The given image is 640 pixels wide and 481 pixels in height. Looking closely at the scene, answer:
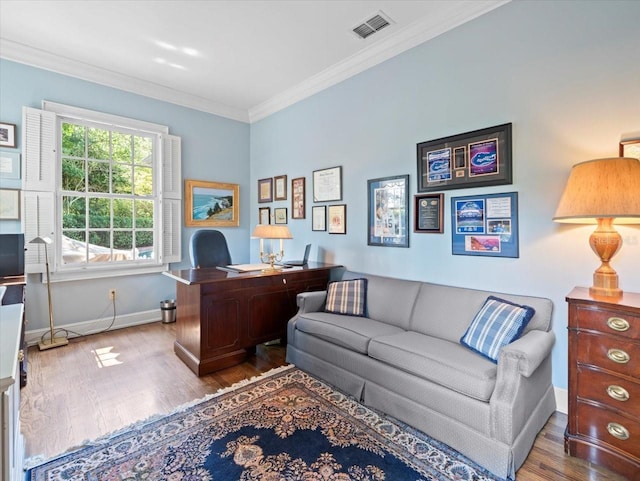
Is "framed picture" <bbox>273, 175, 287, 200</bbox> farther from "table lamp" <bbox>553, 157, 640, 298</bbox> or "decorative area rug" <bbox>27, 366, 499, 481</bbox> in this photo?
"table lamp" <bbox>553, 157, 640, 298</bbox>

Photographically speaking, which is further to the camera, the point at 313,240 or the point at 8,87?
the point at 313,240

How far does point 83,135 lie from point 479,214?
4314 mm

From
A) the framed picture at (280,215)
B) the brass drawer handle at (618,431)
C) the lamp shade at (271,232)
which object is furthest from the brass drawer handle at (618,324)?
the framed picture at (280,215)

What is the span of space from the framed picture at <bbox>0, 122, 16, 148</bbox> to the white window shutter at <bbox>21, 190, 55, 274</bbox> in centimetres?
48

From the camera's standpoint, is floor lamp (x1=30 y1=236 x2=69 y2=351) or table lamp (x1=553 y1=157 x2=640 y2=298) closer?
table lamp (x1=553 y1=157 x2=640 y2=298)

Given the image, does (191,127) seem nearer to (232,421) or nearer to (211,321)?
(211,321)

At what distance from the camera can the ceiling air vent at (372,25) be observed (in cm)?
275

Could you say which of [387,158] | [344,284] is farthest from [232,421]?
[387,158]

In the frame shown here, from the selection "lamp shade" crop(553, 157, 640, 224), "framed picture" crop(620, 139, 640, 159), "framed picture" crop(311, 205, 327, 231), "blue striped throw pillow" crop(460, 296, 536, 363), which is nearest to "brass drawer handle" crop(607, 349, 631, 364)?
"blue striped throw pillow" crop(460, 296, 536, 363)

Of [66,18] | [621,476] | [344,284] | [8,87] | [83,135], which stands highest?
[66,18]

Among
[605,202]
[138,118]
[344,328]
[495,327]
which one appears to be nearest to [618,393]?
[495,327]

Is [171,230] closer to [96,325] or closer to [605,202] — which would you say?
[96,325]

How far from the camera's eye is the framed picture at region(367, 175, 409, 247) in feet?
9.91

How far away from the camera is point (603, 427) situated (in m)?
1.64
